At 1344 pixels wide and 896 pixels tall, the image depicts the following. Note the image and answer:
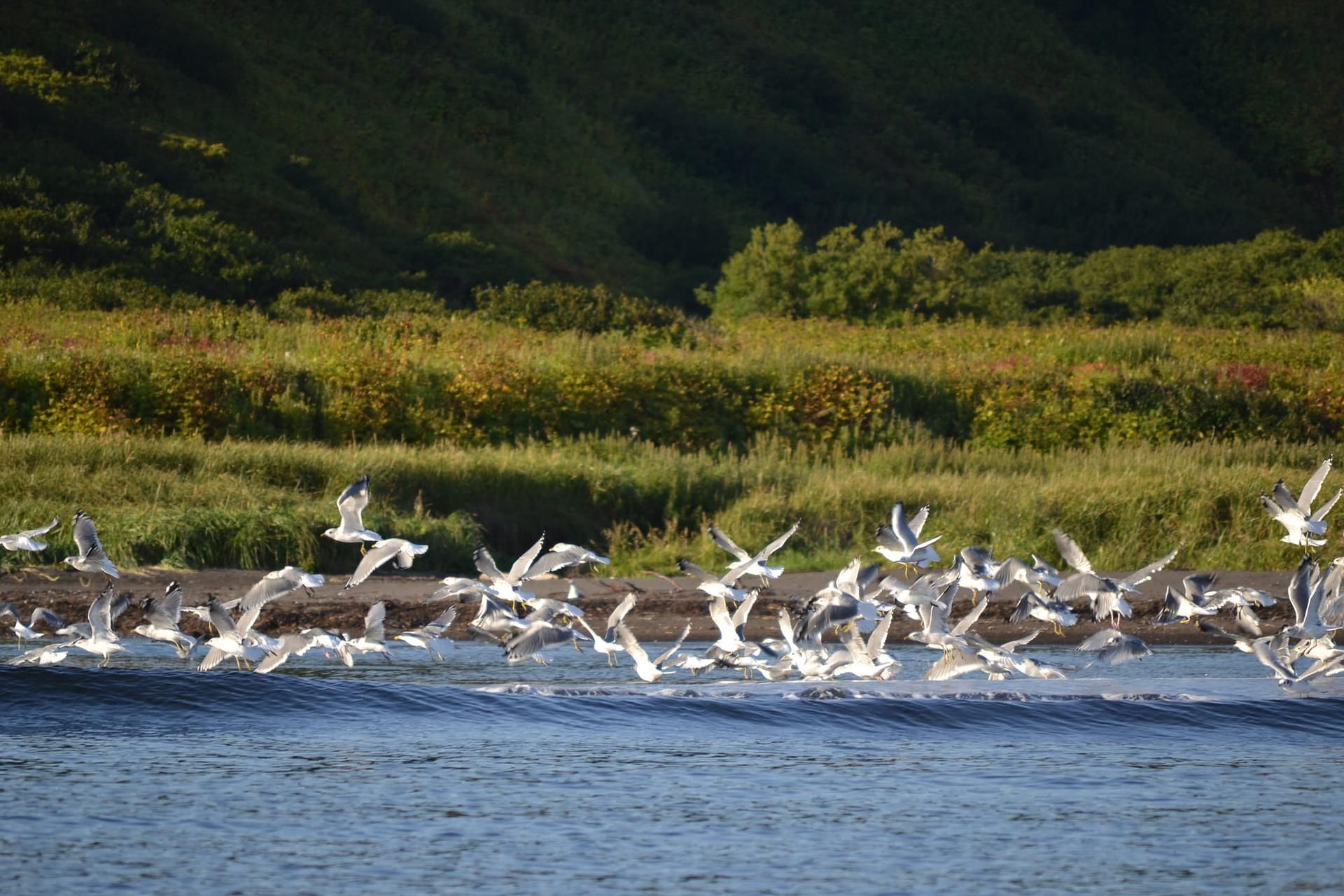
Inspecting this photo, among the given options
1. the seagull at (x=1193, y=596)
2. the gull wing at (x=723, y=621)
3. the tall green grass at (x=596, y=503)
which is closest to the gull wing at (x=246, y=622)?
the gull wing at (x=723, y=621)

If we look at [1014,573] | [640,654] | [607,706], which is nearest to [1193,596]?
[1014,573]

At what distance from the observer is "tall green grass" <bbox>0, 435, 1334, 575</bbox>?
15.2m

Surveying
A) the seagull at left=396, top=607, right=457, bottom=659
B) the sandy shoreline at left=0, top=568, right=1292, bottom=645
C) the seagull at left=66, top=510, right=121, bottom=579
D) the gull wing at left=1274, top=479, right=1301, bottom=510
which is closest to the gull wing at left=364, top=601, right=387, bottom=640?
the seagull at left=396, top=607, right=457, bottom=659

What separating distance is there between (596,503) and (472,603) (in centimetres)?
332

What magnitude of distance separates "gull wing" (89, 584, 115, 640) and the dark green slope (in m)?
25.7

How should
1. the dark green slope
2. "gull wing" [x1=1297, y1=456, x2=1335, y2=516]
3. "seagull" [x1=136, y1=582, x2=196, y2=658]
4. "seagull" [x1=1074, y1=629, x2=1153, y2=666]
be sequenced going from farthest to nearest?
the dark green slope → "seagull" [x1=1074, y1=629, x2=1153, y2=666] → "gull wing" [x1=1297, y1=456, x2=1335, y2=516] → "seagull" [x1=136, y1=582, x2=196, y2=658]

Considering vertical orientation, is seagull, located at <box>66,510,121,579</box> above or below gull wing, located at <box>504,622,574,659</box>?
above

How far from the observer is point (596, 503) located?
1806 centimetres

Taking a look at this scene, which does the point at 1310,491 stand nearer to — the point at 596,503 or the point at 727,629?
the point at 727,629

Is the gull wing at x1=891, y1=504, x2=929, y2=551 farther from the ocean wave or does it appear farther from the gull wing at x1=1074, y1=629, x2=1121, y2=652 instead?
the gull wing at x1=1074, y1=629, x2=1121, y2=652

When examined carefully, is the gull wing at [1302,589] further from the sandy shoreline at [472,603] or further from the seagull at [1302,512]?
the sandy shoreline at [472,603]

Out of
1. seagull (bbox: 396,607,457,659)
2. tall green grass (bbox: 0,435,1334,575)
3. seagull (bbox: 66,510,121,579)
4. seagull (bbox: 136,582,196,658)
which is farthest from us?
tall green grass (bbox: 0,435,1334,575)

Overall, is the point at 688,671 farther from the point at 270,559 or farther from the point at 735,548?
the point at 270,559

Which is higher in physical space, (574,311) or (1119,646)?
(574,311)
